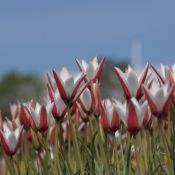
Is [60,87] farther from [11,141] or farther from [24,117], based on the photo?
[24,117]

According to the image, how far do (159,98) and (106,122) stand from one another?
0.52 metres

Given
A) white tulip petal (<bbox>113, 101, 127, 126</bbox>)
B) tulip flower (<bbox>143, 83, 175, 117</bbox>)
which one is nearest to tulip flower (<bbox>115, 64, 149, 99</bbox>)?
white tulip petal (<bbox>113, 101, 127, 126</bbox>)

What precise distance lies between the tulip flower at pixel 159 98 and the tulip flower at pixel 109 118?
44 centimetres

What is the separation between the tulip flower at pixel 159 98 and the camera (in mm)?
3084

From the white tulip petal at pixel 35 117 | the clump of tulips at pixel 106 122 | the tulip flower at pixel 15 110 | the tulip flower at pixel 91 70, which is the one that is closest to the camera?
the clump of tulips at pixel 106 122

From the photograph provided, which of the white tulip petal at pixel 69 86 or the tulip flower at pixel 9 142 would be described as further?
the tulip flower at pixel 9 142

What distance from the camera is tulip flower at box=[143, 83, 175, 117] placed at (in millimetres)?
3084

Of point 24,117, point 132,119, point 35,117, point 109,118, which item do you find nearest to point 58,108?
point 35,117

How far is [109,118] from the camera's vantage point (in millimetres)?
3541

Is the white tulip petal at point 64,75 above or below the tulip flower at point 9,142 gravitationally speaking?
above

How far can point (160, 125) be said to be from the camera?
10.3 feet

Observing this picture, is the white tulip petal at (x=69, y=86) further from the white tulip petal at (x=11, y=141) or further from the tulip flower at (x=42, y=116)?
the white tulip petal at (x=11, y=141)

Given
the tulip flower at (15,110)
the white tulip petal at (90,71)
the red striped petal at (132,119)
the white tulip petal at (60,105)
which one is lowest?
the red striped petal at (132,119)

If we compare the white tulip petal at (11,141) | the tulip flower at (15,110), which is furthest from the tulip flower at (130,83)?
the tulip flower at (15,110)
